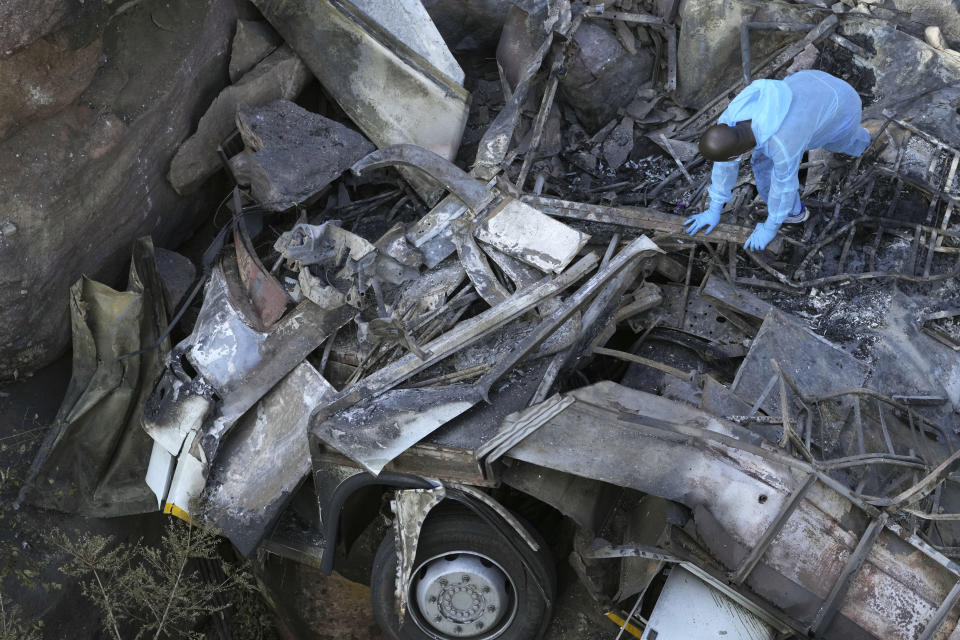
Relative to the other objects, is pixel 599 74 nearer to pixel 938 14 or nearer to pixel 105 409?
pixel 938 14

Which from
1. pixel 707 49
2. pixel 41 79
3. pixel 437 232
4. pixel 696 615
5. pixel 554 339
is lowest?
pixel 696 615

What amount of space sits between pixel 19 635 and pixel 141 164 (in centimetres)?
279

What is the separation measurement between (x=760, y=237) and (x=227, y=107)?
3.47m

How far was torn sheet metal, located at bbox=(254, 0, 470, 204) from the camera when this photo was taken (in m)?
5.67

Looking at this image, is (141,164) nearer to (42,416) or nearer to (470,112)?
(42,416)

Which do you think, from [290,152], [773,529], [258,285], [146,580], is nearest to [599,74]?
[290,152]

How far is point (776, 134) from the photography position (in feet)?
15.5

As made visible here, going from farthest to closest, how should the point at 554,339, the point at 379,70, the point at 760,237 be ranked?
1. the point at 379,70
2. the point at 760,237
3. the point at 554,339

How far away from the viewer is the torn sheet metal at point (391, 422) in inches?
168

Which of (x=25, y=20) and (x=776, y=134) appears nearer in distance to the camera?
(x=25, y=20)

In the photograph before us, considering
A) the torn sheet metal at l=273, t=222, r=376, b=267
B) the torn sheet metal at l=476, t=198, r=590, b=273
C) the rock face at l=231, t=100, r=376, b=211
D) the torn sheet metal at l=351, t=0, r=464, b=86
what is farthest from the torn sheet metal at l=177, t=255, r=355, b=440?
the torn sheet metal at l=351, t=0, r=464, b=86

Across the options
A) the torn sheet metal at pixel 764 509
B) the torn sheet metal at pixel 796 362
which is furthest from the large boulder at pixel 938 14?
the torn sheet metal at pixel 764 509

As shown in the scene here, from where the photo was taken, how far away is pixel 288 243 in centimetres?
471

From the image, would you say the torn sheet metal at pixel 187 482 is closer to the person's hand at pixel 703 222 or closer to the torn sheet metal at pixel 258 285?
the torn sheet metal at pixel 258 285
